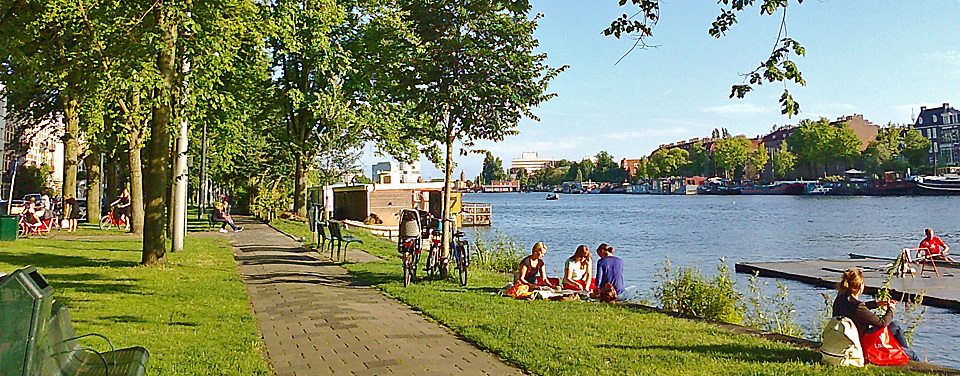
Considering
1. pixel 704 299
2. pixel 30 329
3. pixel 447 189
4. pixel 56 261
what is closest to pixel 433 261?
pixel 447 189

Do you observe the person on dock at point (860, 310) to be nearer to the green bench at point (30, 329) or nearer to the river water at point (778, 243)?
the river water at point (778, 243)

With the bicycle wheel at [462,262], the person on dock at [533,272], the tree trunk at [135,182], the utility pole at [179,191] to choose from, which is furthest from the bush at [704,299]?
the tree trunk at [135,182]

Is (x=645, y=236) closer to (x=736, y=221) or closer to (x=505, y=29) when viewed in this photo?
(x=736, y=221)

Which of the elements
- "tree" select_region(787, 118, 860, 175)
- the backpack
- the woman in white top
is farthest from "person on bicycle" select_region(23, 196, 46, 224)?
"tree" select_region(787, 118, 860, 175)

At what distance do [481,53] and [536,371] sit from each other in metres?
7.60

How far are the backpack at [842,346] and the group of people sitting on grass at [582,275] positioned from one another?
4210 millimetres

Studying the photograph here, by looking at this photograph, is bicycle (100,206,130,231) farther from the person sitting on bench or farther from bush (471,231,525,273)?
bush (471,231,525,273)

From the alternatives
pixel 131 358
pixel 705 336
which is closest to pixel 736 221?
pixel 705 336

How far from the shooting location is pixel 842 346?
678 centimetres

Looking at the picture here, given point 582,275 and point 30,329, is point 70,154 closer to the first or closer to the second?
point 582,275

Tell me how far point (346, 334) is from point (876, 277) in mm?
16797

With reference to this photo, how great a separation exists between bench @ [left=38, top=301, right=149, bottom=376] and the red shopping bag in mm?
5958

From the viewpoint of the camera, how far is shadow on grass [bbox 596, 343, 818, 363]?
23.0ft

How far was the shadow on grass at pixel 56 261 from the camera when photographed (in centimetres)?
1433
